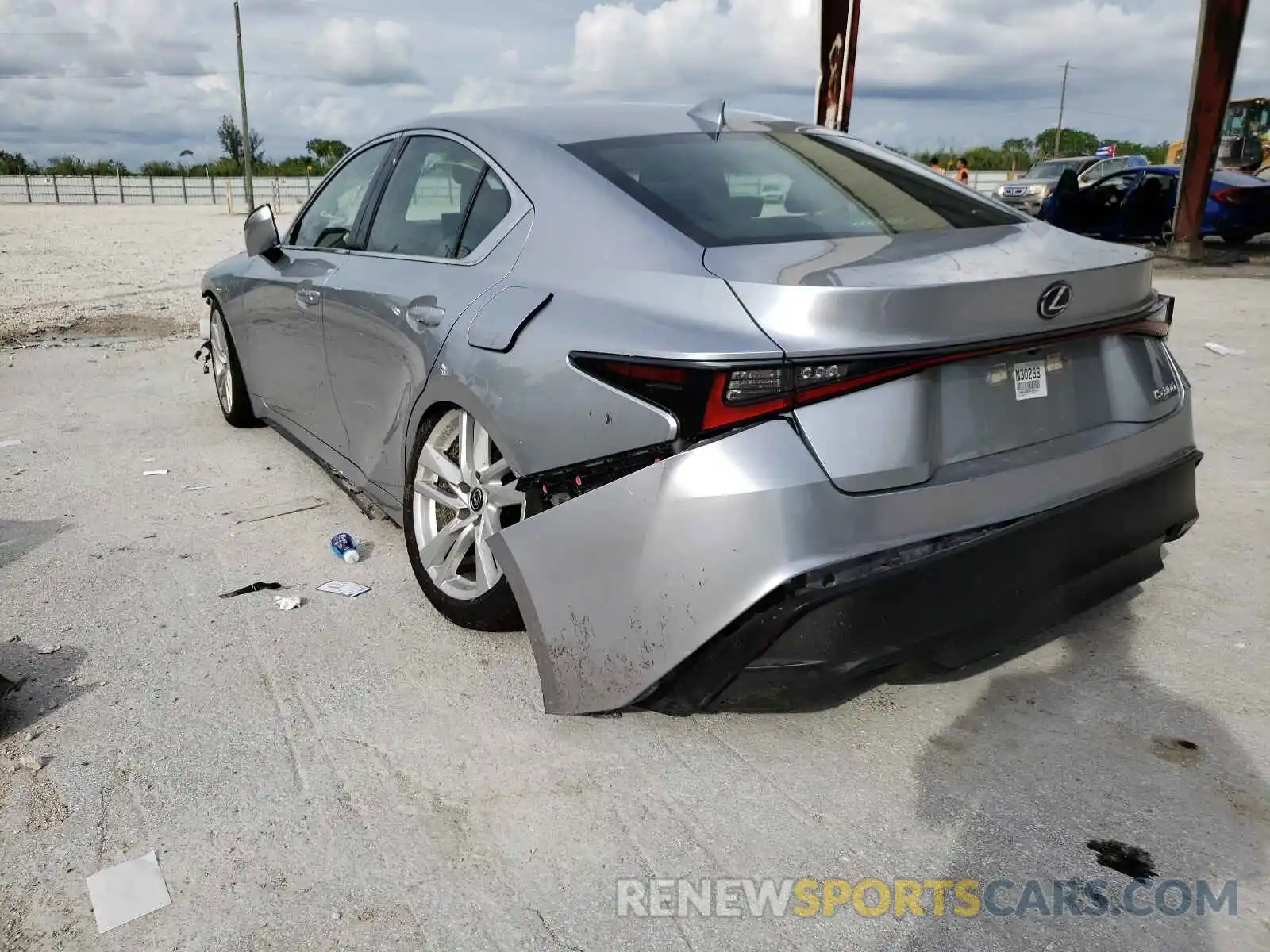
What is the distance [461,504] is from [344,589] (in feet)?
2.55

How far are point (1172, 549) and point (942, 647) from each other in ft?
6.77

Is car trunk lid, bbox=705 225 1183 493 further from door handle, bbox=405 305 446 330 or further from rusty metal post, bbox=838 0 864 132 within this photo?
rusty metal post, bbox=838 0 864 132

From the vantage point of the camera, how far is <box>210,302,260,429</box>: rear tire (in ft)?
18.2

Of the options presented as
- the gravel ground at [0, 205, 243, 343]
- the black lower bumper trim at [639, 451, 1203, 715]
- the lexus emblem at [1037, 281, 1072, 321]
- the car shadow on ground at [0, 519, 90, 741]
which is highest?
the lexus emblem at [1037, 281, 1072, 321]

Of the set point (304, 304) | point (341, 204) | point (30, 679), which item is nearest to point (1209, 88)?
point (341, 204)

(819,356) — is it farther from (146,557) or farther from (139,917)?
(146,557)

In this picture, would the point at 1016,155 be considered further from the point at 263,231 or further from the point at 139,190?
the point at 263,231

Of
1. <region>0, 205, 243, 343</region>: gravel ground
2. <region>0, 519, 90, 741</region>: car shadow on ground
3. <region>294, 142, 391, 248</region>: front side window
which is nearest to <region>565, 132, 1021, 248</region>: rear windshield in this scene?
<region>294, 142, 391, 248</region>: front side window

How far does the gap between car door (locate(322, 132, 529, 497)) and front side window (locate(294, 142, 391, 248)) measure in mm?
230

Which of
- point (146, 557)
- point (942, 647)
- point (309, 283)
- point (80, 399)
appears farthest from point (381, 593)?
point (80, 399)

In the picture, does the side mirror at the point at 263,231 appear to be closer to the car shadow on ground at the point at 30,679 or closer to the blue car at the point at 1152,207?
the car shadow on ground at the point at 30,679

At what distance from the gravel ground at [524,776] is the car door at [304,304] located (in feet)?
2.72

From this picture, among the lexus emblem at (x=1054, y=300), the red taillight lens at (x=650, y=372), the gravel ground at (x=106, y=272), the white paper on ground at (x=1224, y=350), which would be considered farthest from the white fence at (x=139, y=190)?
the red taillight lens at (x=650, y=372)

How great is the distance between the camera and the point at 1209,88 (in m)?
13.4
